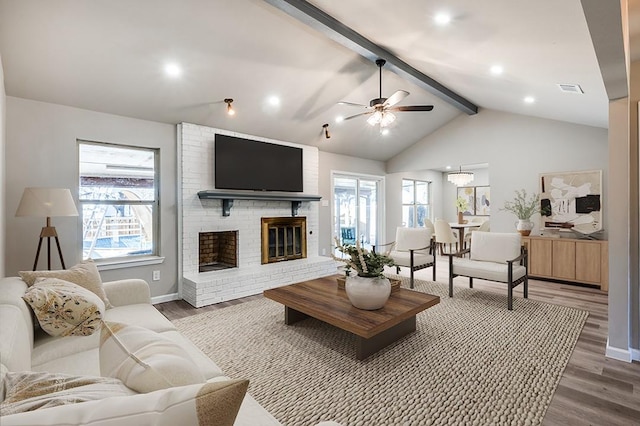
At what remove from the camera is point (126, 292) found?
2.54 meters

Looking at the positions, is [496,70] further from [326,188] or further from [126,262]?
[126,262]

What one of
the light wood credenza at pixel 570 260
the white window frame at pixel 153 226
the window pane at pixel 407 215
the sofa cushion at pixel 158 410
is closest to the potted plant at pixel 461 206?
the window pane at pixel 407 215

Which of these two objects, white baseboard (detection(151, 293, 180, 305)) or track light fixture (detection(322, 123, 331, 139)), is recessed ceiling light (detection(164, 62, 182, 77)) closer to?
track light fixture (detection(322, 123, 331, 139))

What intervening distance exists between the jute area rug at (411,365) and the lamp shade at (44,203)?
1.56 m

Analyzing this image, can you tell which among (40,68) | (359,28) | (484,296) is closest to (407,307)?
(484,296)

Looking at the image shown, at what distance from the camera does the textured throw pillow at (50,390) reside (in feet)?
2.42

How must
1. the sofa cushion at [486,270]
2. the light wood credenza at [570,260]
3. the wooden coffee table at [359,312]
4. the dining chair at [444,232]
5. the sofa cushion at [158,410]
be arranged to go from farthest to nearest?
the dining chair at [444,232] → the light wood credenza at [570,260] → the sofa cushion at [486,270] → the wooden coffee table at [359,312] → the sofa cushion at [158,410]

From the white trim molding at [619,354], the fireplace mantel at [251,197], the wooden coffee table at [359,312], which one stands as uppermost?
the fireplace mantel at [251,197]

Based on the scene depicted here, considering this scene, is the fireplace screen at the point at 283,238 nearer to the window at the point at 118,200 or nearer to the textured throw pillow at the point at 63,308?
the window at the point at 118,200

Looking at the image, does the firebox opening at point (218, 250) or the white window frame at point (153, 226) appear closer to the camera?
the white window frame at point (153, 226)

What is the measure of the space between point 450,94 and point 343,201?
2.94 metres

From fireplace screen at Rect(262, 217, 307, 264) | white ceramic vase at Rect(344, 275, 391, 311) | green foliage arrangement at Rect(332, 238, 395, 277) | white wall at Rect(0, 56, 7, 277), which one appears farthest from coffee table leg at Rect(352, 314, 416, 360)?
white wall at Rect(0, 56, 7, 277)

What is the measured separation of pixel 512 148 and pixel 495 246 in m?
2.36

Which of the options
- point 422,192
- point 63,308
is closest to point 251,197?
point 63,308
